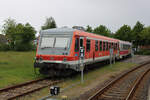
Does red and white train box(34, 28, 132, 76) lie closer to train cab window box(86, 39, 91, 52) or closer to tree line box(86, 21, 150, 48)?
train cab window box(86, 39, 91, 52)

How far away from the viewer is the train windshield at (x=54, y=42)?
39.3 ft

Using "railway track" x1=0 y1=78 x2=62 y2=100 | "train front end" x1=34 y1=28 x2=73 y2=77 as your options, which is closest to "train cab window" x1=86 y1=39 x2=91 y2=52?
"train front end" x1=34 y1=28 x2=73 y2=77

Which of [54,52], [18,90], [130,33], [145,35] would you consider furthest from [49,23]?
[18,90]

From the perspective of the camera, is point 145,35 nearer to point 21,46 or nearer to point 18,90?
point 21,46

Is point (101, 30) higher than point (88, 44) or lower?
higher

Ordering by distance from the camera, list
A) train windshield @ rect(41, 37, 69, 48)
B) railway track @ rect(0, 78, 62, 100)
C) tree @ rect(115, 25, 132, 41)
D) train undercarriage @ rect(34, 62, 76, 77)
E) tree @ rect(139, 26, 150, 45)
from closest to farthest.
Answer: railway track @ rect(0, 78, 62, 100), train undercarriage @ rect(34, 62, 76, 77), train windshield @ rect(41, 37, 69, 48), tree @ rect(139, 26, 150, 45), tree @ rect(115, 25, 132, 41)

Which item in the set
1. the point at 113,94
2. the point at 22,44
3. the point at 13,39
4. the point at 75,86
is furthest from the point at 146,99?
the point at 13,39

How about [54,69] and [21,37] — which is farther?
[21,37]

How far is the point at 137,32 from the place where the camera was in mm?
60469

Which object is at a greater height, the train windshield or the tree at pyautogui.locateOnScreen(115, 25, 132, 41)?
the tree at pyautogui.locateOnScreen(115, 25, 132, 41)

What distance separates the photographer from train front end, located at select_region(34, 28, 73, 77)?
38.1ft

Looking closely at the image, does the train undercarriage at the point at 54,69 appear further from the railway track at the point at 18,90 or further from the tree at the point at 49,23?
the tree at the point at 49,23

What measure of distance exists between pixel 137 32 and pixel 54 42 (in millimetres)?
53181

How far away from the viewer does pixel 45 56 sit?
1204 centimetres
